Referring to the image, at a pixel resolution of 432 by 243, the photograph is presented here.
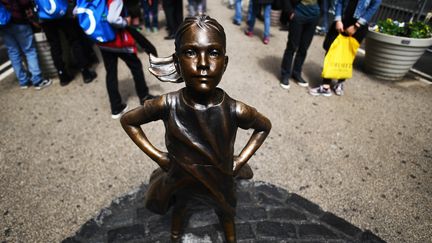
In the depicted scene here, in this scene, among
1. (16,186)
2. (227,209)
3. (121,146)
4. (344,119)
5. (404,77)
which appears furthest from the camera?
(404,77)

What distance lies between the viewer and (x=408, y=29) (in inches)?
194

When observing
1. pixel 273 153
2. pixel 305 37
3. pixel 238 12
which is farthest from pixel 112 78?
pixel 238 12

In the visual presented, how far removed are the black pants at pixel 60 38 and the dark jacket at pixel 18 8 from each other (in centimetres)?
26

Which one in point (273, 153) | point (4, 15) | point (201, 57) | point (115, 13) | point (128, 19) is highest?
point (201, 57)

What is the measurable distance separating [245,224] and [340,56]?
9.98 feet

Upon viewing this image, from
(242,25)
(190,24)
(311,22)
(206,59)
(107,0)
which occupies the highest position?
(190,24)

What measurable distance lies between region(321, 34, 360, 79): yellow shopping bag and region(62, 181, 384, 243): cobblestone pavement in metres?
2.46

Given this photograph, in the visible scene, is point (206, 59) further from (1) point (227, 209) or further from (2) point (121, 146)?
(2) point (121, 146)

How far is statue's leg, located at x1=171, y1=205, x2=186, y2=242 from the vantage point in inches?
78.5

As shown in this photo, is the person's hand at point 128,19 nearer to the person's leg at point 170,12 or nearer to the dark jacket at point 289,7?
the dark jacket at point 289,7

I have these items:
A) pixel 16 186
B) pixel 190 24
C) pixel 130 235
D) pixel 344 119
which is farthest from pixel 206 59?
pixel 344 119

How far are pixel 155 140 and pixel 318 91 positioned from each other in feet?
9.17

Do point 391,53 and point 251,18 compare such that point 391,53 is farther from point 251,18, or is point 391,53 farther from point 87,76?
point 87,76

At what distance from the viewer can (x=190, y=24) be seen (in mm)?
1345
